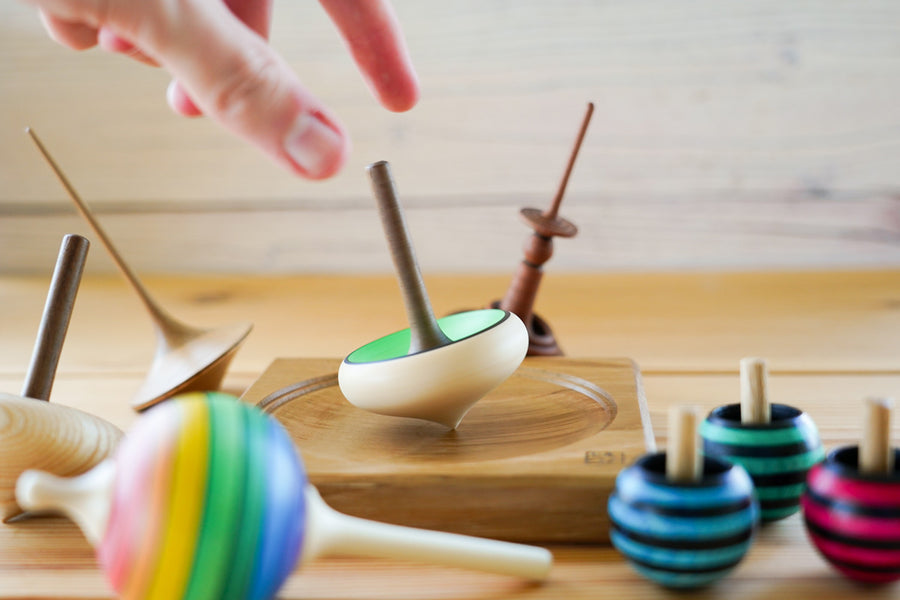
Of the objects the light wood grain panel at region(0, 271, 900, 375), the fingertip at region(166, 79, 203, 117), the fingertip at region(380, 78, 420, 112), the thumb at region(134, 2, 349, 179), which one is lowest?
the light wood grain panel at region(0, 271, 900, 375)

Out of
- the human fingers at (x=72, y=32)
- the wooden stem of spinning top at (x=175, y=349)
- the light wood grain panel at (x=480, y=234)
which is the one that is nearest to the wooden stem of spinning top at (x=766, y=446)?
the wooden stem of spinning top at (x=175, y=349)

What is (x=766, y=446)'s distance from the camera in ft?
1.54

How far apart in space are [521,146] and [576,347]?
433 millimetres

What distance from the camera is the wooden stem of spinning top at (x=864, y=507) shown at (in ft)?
1.30

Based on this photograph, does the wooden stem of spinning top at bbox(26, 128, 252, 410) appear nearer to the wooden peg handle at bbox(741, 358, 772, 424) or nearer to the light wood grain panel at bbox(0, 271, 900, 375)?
the light wood grain panel at bbox(0, 271, 900, 375)

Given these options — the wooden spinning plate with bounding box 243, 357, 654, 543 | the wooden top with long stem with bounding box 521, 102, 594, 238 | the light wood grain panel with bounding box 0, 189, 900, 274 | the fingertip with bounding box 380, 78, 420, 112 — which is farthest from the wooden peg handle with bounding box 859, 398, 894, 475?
the light wood grain panel with bounding box 0, 189, 900, 274

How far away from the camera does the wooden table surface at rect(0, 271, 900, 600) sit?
17.6 inches

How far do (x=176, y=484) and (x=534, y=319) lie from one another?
492 millimetres

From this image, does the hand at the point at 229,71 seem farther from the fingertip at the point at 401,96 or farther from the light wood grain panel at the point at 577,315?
the light wood grain panel at the point at 577,315

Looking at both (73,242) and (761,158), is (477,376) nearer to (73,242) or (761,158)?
(73,242)

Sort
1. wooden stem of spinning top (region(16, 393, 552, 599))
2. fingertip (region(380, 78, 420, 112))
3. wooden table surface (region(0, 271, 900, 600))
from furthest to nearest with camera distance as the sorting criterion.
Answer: fingertip (region(380, 78, 420, 112)), wooden table surface (region(0, 271, 900, 600)), wooden stem of spinning top (region(16, 393, 552, 599))

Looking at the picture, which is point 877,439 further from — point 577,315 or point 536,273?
point 577,315

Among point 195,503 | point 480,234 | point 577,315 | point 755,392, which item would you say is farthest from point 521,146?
point 195,503

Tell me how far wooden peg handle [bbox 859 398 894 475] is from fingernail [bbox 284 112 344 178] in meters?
0.30
